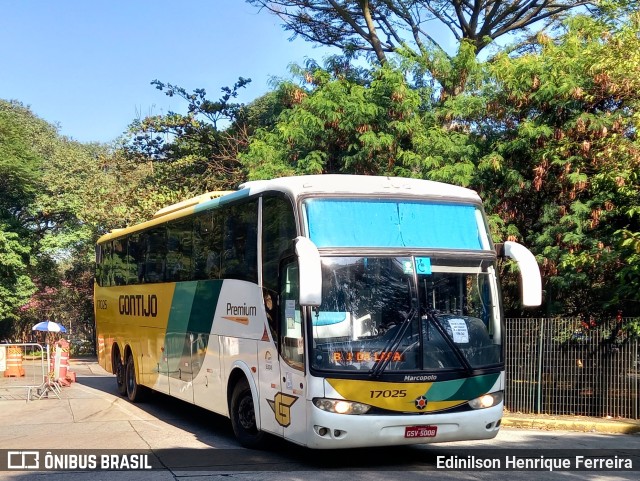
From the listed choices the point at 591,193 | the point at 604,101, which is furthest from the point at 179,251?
the point at 604,101

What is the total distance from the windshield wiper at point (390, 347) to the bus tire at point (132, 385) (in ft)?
29.3

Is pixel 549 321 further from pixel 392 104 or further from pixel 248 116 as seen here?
pixel 248 116

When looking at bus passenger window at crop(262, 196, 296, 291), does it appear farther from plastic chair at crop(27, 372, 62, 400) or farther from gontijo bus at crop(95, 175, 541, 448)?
plastic chair at crop(27, 372, 62, 400)

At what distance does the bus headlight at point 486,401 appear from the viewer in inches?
360

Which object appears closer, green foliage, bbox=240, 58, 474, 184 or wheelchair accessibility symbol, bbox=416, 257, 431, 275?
wheelchair accessibility symbol, bbox=416, 257, 431, 275

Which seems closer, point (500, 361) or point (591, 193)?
point (500, 361)

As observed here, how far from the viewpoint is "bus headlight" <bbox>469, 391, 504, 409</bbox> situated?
913 centimetres

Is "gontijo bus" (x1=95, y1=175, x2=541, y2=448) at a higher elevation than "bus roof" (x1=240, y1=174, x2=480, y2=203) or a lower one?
lower

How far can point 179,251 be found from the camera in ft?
44.5

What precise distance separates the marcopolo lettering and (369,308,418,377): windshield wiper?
706 centimetres

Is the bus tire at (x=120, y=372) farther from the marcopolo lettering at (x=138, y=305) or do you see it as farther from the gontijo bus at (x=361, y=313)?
the gontijo bus at (x=361, y=313)

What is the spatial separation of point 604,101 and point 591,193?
2089 mm

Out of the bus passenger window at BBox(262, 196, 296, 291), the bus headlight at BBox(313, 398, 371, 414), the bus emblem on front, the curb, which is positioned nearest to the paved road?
the curb

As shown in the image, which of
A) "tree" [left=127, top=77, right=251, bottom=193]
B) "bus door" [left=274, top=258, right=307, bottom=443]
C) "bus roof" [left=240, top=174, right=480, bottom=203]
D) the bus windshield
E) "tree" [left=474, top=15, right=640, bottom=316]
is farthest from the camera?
"tree" [left=127, top=77, right=251, bottom=193]
